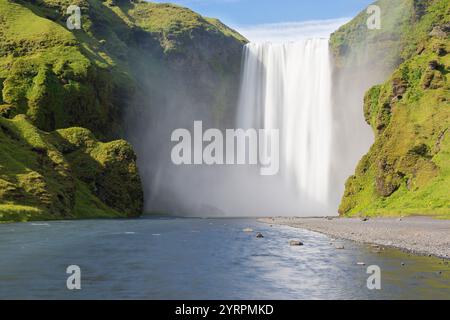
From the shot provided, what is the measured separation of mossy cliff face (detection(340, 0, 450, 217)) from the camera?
83.1m

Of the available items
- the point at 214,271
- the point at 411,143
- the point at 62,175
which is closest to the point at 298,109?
the point at 411,143

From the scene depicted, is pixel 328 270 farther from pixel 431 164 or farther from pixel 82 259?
pixel 431 164

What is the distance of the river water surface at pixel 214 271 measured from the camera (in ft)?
80.0

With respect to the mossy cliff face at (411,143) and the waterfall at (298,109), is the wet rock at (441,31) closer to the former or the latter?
the mossy cliff face at (411,143)

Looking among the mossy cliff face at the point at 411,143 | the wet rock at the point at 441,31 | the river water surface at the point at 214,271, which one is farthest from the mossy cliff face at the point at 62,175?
the wet rock at the point at 441,31

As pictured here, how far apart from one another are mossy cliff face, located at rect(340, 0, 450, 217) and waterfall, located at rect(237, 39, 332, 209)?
28812mm

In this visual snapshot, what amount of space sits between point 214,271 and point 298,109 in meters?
124

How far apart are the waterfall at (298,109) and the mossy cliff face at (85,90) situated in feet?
51.5

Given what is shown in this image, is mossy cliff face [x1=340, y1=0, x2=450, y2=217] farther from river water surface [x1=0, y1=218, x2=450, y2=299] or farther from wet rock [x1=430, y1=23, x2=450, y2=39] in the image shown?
river water surface [x1=0, y1=218, x2=450, y2=299]

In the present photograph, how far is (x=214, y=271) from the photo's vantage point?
30.6 m

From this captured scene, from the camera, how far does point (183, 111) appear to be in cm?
17712

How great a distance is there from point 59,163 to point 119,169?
786 inches

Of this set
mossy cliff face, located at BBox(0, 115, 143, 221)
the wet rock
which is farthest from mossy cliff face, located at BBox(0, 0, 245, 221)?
the wet rock
